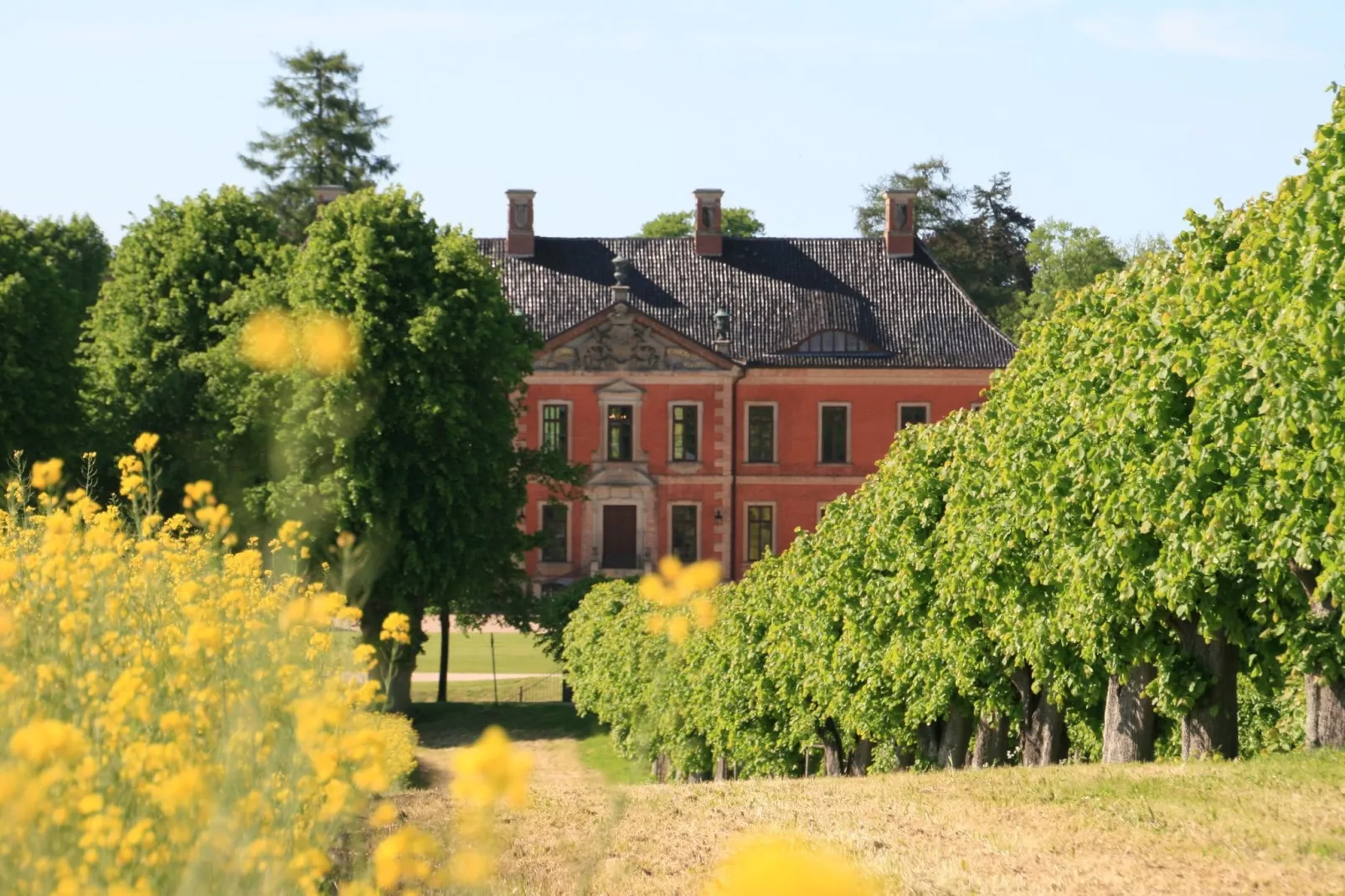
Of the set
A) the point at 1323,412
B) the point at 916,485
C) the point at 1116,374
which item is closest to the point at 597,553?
→ the point at 916,485

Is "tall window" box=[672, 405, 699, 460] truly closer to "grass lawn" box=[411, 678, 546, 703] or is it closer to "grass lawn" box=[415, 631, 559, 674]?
"grass lawn" box=[415, 631, 559, 674]

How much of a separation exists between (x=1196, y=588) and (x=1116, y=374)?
2.01m

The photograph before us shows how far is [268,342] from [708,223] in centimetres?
A: 2135

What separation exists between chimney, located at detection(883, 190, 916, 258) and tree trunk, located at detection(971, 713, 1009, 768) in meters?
35.0

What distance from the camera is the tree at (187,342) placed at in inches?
1320

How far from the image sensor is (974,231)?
237 ft

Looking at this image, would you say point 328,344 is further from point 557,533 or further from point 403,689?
point 557,533

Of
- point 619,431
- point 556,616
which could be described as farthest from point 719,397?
point 556,616

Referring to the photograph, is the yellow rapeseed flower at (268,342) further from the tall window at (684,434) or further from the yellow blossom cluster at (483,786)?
the yellow blossom cluster at (483,786)

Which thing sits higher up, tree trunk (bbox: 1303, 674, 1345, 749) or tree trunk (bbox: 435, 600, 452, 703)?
tree trunk (bbox: 1303, 674, 1345, 749)

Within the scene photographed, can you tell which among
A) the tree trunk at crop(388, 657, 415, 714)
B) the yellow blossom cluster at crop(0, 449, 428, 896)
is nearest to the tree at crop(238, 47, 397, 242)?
the tree trunk at crop(388, 657, 415, 714)

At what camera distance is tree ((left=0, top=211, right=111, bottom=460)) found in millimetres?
32938

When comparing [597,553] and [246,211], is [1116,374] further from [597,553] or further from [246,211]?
[597,553]

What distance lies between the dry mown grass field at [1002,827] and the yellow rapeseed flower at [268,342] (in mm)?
19843
